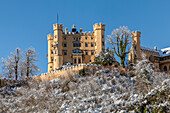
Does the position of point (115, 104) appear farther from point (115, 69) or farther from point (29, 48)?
point (29, 48)

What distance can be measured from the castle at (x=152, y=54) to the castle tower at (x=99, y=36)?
6.81 meters

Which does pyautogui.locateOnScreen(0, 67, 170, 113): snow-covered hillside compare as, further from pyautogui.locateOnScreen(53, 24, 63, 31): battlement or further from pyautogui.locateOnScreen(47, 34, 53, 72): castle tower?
pyautogui.locateOnScreen(53, 24, 63, 31): battlement

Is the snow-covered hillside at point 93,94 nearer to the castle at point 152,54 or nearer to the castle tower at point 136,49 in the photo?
the castle tower at point 136,49

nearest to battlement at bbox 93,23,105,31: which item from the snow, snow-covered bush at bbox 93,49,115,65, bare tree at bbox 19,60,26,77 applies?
the snow

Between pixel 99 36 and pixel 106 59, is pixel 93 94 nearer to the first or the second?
pixel 106 59

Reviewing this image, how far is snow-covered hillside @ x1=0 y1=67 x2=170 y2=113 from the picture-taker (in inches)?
900

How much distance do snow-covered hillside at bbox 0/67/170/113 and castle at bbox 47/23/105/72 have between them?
2905 cm

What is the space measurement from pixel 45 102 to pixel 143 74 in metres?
10.9

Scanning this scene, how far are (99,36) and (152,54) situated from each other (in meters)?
15.4

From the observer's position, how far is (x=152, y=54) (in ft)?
233

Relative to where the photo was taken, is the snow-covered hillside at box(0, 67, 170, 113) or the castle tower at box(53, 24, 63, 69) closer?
the snow-covered hillside at box(0, 67, 170, 113)

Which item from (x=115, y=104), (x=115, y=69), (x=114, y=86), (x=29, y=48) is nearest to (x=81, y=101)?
(x=115, y=104)

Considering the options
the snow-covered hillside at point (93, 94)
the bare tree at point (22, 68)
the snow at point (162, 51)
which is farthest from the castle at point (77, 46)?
the snow-covered hillside at point (93, 94)

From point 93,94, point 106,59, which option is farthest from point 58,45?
point 93,94
